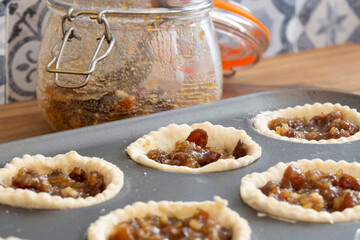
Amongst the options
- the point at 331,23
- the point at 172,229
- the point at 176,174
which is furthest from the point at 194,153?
the point at 331,23

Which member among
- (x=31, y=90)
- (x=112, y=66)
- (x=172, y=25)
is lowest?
(x=31, y=90)

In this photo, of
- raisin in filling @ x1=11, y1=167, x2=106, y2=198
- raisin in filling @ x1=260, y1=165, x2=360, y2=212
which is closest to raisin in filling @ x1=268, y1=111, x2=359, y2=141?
raisin in filling @ x1=260, y1=165, x2=360, y2=212

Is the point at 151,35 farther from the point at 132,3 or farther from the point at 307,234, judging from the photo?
the point at 307,234

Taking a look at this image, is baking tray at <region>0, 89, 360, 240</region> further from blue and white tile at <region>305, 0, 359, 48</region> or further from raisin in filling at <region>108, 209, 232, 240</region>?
blue and white tile at <region>305, 0, 359, 48</region>

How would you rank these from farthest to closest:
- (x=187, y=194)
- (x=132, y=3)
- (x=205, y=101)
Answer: (x=205, y=101), (x=132, y=3), (x=187, y=194)

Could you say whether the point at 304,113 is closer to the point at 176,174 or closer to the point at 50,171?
the point at 176,174

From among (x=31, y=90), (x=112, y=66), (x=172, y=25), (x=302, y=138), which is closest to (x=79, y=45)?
(x=112, y=66)
